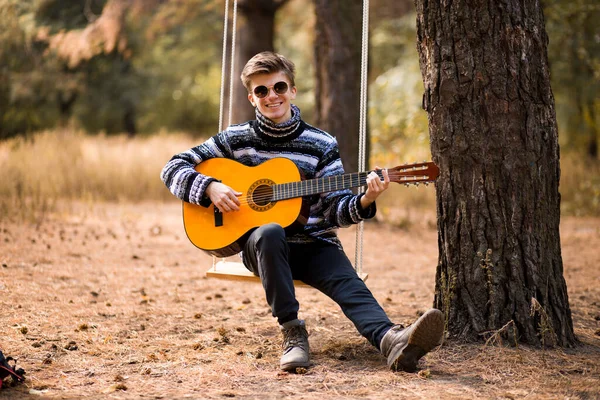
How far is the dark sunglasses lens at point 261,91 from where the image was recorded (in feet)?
12.7

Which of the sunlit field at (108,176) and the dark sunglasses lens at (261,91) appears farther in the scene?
the sunlit field at (108,176)

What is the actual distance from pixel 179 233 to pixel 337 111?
7.64 ft

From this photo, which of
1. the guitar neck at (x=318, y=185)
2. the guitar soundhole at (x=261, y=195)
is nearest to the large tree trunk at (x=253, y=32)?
the guitar soundhole at (x=261, y=195)

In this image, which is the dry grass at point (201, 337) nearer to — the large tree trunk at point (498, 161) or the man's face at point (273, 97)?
the large tree trunk at point (498, 161)

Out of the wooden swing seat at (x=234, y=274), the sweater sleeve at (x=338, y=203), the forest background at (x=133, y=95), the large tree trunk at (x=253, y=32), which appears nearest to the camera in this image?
the sweater sleeve at (x=338, y=203)

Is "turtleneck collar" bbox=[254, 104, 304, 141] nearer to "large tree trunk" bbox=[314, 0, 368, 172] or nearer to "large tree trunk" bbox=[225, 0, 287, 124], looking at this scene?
"large tree trunk" bbox=[314, 0, 368, 172]

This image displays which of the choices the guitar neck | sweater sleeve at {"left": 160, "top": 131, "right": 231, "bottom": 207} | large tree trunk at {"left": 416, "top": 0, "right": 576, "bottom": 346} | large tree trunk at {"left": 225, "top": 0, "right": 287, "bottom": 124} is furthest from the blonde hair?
large tree trunk at {"left": 225, "top": 0, "right": 287, "bottom": 124}

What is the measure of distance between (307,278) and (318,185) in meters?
0.47

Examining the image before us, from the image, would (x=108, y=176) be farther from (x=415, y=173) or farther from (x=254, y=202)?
(x=415, y=173)

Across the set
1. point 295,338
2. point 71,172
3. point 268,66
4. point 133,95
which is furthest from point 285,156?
point 133,95

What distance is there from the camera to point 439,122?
3582 millimetres

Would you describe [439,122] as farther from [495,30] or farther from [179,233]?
[179,233]

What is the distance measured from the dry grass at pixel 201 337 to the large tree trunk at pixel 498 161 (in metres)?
0.23

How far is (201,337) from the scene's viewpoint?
4.09 meters
